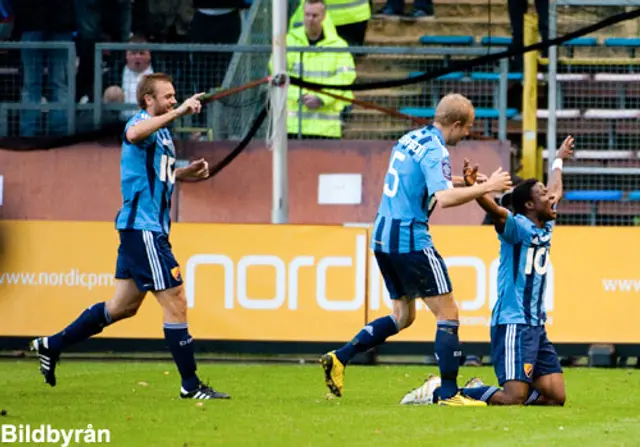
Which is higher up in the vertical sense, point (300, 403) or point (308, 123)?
point (308, 123)

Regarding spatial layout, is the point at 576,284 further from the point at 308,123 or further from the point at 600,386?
the point at 308,123

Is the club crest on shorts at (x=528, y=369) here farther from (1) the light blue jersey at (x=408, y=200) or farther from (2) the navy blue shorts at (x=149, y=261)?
(2) the navy blue shorts at (x=149, y=261)

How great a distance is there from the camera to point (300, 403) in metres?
10.8

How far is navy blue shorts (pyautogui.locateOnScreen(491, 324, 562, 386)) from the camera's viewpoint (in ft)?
35.2

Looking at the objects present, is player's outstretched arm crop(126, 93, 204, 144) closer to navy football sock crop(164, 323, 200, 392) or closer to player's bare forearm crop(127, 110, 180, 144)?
player's bare forearm crop(127, 110, 180, 144)

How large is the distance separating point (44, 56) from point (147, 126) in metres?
7.60

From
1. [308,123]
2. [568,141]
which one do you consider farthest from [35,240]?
[568,141]

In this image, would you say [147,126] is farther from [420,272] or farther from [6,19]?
[6,19]

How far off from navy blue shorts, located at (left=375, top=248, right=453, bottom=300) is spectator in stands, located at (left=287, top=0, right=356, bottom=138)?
7418 millimetres

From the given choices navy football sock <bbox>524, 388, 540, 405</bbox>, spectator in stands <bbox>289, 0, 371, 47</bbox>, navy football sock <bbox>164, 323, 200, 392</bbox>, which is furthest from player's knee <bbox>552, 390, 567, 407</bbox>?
spectator in stands <bbox>289, 0, 371, 47</bbox>

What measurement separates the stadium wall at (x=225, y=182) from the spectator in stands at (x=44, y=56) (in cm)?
41

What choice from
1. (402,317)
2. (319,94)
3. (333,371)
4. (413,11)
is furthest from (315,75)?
(333,371)

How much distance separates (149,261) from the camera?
1098 cm

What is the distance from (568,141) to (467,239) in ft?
14.8
